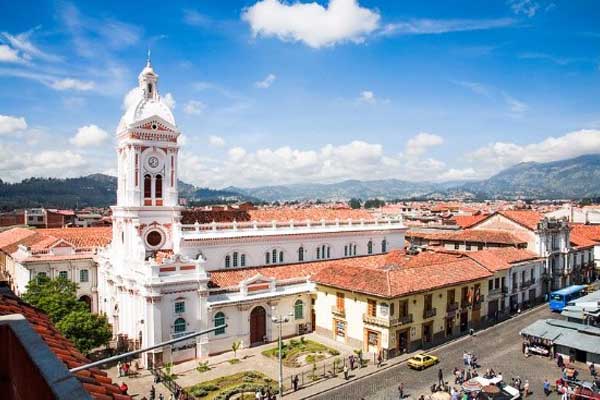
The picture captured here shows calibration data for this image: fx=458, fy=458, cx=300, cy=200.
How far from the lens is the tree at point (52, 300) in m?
35.2

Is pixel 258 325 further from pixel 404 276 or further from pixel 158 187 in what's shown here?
pixel 158 187

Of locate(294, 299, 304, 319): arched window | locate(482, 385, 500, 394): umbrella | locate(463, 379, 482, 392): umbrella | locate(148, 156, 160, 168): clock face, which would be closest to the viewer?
locate(482, 385, 500, 394): umbrella

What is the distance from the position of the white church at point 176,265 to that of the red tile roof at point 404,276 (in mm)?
4007

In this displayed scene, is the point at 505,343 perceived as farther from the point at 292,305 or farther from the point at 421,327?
the point at 292,305

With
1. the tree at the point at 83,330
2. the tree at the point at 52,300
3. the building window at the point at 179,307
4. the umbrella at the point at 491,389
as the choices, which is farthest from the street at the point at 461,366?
the tree at the point at 52,300

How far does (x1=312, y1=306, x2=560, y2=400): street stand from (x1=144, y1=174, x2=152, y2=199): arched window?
22998 mm

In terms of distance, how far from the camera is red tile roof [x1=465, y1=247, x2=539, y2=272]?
47906 mm

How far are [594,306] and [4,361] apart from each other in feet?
144

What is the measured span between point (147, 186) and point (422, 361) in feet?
89.8

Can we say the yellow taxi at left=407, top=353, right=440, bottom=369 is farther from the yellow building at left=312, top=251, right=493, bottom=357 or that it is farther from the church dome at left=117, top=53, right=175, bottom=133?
the church dome at left=117, top=53, right=175, bottom=133

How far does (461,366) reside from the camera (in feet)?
113

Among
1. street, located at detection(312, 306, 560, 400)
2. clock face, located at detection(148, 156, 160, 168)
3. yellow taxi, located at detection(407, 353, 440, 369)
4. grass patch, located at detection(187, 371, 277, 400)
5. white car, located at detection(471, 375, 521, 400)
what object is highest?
clock face, located at detection(148, 156, 160, 168)

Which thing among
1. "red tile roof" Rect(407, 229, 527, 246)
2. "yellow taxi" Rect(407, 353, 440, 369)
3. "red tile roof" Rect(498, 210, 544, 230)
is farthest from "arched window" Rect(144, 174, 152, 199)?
"red tile roof" Rect(498, 210, 544, 230)

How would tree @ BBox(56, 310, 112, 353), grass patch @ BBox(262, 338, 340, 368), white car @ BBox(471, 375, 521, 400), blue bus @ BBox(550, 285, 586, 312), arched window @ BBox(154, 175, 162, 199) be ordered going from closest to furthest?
1. white car @ BBox(471, 375, 521, 400)
2. tree @ BBox(56, 310, 112, 353)
3. grass patch @ BBox(262, 338, 340, 368)
4. arched window @ BBox(154, 175, 162, 199)
5. blue bus @ BBox(550, 285, 586, 312)
